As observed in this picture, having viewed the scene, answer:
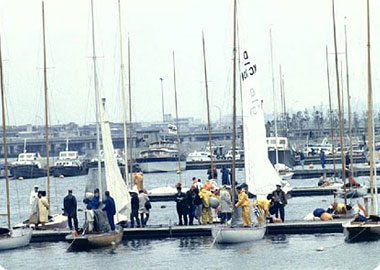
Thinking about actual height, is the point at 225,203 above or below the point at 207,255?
above

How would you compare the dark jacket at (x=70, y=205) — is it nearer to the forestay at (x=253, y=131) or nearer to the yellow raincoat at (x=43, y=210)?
the yellow raincoat at (x=43, y=210)

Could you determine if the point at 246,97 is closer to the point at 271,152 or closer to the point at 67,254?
the point at 67,254

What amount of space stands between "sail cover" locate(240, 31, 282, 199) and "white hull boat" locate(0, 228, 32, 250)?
853 centimetres

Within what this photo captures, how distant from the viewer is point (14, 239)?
107 feet

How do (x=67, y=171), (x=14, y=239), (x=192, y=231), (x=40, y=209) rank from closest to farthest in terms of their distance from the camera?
(x=14, y=239) → (x=192, y=231) → (x=40, y=209) → (x=67, y=171)

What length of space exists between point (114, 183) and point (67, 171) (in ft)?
239

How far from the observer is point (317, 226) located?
33.8m

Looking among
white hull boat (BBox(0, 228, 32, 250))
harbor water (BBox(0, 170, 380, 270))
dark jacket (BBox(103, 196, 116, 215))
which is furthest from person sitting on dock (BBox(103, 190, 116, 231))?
white hull boat (BBox(0, 228, 32, 250))

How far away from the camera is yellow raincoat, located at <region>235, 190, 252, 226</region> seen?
102ft

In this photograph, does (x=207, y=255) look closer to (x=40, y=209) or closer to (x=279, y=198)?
(x=279, y=198)

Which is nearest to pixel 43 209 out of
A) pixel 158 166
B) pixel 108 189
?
pixel 108 189

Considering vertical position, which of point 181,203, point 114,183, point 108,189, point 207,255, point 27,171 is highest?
point 114,183

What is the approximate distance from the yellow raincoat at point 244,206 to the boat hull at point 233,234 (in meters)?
0.34

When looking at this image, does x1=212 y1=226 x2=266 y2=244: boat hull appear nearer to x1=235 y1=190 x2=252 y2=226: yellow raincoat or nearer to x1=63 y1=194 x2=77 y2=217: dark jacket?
x1=235 y1=190 x2=252 y2=226: yellow raincoat
